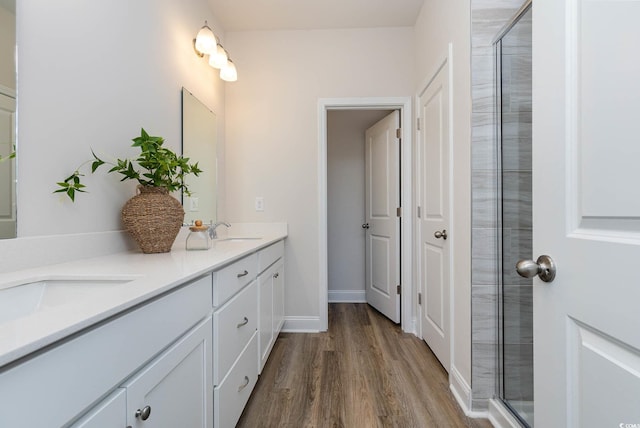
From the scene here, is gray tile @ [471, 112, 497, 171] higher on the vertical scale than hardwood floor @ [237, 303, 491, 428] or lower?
higher

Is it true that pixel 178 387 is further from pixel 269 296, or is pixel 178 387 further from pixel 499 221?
pixel 499 221

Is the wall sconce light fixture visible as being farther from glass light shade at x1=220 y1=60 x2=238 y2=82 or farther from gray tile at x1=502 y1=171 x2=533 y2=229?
gray tile at x1=502 y1=171 x2=533 y2=229

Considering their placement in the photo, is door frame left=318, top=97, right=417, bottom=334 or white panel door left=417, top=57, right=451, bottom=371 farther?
door frame left=318, top=97, right=417, bottom=334

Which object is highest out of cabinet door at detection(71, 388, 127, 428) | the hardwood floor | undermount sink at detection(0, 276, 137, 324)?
undermount sink at detection(0, 276, 137, 324)

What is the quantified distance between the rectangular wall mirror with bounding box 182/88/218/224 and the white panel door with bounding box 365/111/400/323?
154 centimetres

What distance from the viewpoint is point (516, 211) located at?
1.39 metres

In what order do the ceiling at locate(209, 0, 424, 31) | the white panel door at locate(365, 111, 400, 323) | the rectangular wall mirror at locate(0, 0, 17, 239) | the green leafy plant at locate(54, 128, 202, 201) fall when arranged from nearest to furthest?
the rectangular wall mirror at locate(0, 0, 17, 239), the green leafy plant at locate(54, 128, 202, 201), the ceiling at locate(209, 0, 424, 31), the white panel door at locate(365, 111, 400, 323)

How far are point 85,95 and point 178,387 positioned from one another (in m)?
1.12

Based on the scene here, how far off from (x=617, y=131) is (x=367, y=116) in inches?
121

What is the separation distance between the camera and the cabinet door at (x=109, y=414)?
0.51 metres

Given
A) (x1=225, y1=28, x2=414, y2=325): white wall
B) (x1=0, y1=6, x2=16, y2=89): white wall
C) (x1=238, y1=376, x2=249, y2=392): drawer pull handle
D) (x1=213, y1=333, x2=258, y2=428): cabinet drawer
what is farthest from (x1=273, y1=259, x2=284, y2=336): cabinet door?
(x1=0, y1=6, x2=16, y2=89): white wall

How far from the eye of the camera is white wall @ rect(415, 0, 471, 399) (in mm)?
1510

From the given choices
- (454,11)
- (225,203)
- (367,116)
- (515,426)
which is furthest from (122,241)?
(367,116)

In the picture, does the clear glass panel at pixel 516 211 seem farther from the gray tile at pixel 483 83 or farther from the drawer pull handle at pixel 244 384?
the drawer pull handle at pixel 244 384
